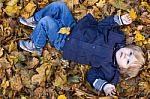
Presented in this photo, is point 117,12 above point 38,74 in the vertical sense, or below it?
above

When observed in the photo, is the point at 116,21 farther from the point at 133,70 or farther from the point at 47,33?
the point at 47,33

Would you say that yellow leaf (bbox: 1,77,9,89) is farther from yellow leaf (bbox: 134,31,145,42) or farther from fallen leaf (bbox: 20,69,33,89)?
yellow leaf (bbox: 134,31,145,42)

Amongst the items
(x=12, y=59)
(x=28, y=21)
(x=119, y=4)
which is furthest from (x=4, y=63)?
(x=119, y=4)

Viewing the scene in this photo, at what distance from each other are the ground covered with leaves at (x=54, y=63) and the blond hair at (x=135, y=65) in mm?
111

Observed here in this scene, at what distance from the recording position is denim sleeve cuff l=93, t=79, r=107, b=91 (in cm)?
335

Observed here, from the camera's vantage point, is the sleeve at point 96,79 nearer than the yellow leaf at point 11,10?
Yes

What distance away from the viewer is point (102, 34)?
3490 millimetres

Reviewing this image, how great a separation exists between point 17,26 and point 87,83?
75 cm

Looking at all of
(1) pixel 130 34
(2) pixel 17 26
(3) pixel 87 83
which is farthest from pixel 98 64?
(2) pixel 17 26

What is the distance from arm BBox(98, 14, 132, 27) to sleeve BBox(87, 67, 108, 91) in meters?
0.38

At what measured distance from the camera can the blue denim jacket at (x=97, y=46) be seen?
342 centimetres

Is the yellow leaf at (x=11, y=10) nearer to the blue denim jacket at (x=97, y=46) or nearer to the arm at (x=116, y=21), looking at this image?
the blue denim jacket at (x=97, y=46)

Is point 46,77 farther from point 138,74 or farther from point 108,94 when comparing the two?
point 138,74

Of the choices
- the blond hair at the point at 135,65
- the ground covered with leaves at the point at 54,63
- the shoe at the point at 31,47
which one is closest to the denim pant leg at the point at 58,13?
the ground covered with leaves at the point at 54,63
